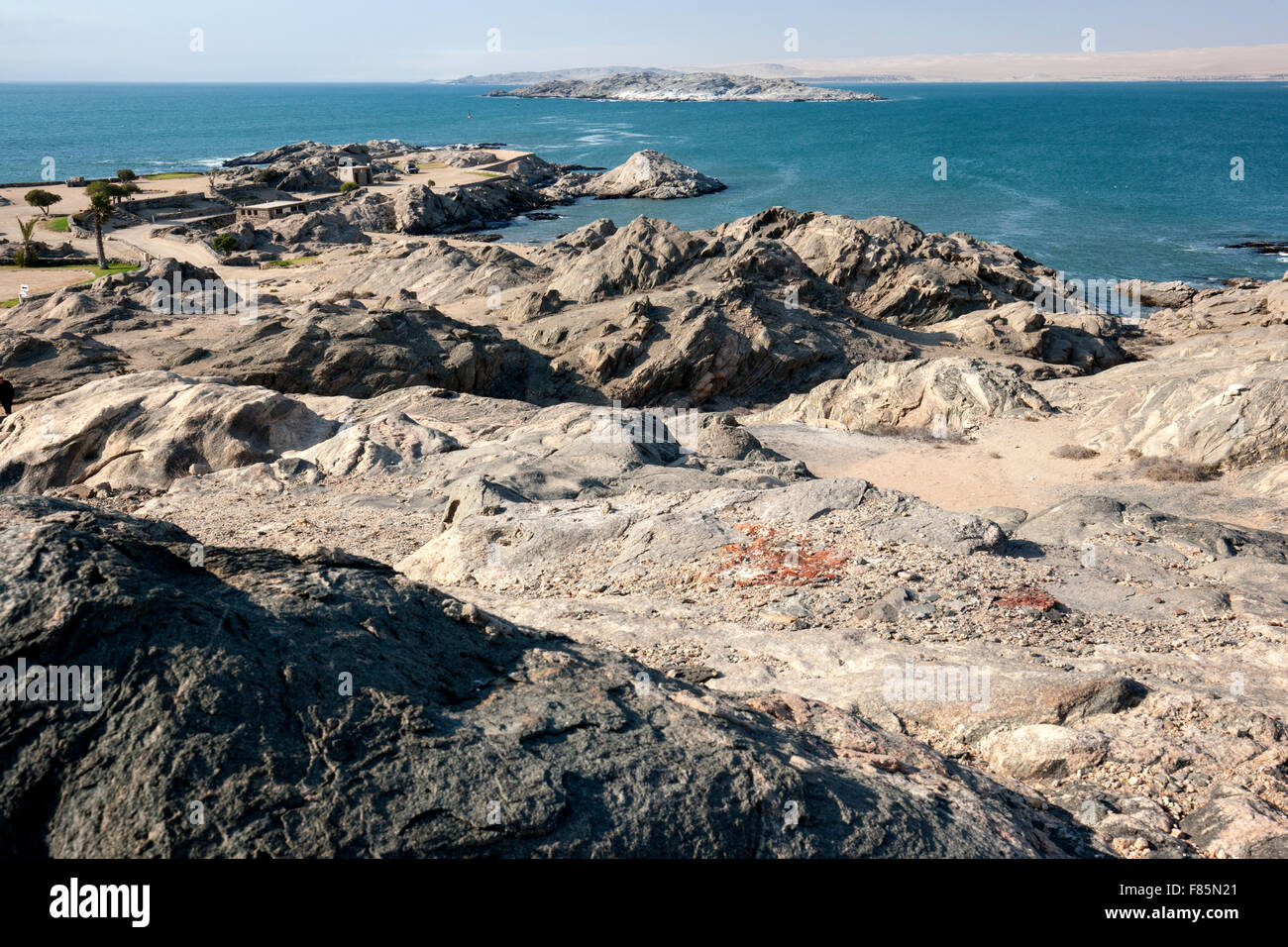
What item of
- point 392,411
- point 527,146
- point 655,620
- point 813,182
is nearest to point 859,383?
point 392,411

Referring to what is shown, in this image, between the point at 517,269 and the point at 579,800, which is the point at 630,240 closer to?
the point at 517,269

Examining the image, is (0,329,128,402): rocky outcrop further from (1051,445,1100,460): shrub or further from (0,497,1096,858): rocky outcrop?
(1051,445,1100,460): shrub

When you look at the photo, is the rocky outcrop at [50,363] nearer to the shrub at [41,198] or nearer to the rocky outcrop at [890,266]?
the rocky outcrop at [890,266]

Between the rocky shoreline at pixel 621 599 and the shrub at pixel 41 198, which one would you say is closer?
the rocky shoreline at pixel 621 599

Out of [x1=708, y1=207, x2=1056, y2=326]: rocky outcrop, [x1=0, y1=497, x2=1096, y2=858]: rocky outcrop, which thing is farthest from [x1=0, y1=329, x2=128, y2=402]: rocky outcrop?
[x1=708, y1=207, x2=1056, y2=326]: rocky outcrop

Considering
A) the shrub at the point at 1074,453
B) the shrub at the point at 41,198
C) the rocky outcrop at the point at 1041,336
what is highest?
the shrub at the point at 41,198

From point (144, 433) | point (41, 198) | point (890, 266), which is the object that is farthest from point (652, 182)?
point (144, 433)

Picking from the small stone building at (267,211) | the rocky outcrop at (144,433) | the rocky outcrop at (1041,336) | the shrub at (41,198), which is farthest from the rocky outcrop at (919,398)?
the shrub at (41,198)
